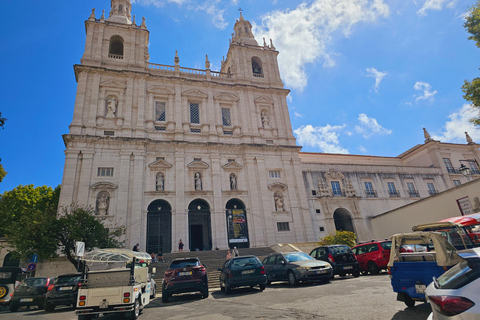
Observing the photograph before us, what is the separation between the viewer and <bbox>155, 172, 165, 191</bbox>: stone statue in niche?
80.0 feet

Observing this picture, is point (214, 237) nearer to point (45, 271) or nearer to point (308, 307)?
point (45, 271)

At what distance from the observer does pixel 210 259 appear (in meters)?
20.2

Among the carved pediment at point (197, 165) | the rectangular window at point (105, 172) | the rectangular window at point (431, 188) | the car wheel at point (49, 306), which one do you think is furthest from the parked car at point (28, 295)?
the rectangular window at point (431, 188)

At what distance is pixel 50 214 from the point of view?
17984 mm

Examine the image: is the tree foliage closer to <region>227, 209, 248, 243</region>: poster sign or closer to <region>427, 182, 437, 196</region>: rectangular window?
<region>227, 209, 248, 243</region>: poster sign

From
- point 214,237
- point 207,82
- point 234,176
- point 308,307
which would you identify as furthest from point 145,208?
point 308,307

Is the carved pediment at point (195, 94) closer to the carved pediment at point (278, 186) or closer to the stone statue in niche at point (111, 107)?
the stone statue in niche at point (111, 107)

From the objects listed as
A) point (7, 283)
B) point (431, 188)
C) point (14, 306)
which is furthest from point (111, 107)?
point (431, 188)

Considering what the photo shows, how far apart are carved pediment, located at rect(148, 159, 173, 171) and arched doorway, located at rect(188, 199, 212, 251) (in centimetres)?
402

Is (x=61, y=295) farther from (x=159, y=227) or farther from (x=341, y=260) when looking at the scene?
(x=159, y=227)

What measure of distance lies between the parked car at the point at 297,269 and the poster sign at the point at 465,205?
13287 millimetres

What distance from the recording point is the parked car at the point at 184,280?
30.8 feet

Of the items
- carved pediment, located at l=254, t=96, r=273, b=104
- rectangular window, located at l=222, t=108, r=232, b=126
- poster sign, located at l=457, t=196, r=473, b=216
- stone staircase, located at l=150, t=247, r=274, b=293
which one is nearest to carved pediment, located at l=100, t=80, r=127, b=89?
rectangular window, located at l=222, t=108, r=232, b=126

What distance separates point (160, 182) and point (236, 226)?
25.5 feet
